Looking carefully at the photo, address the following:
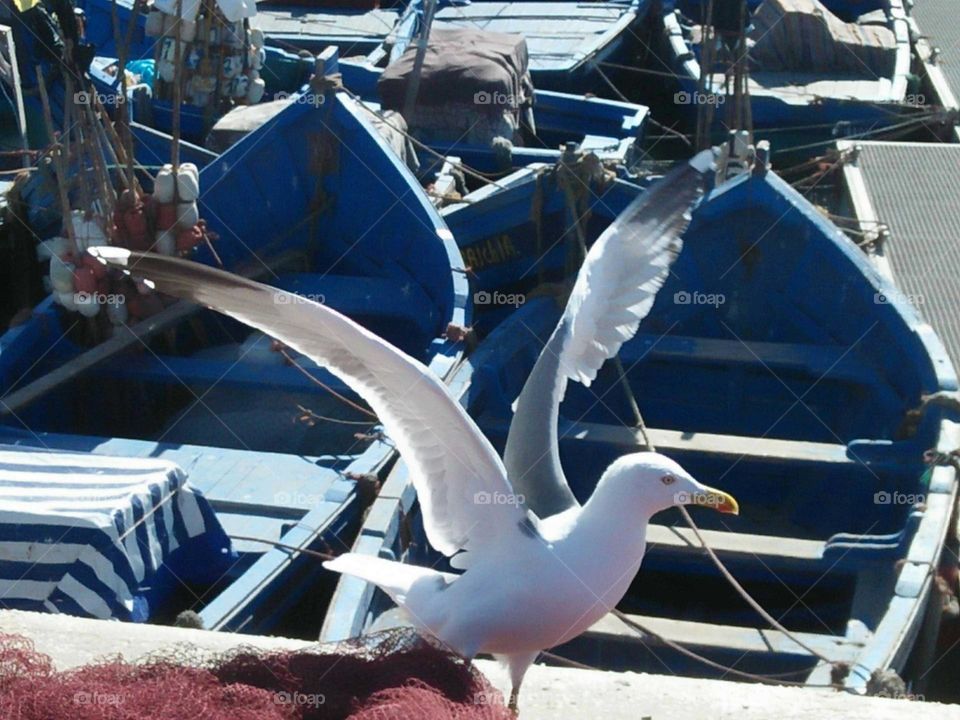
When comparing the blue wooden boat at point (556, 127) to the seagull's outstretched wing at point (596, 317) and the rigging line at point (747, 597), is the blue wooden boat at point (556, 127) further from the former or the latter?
the seagull's outstretched wing at point (596, 317)

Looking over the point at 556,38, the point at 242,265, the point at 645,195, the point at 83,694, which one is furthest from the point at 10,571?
the point at 556,38

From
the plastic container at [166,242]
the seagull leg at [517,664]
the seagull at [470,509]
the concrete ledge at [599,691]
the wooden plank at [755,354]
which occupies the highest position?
the seagull at [470,509]

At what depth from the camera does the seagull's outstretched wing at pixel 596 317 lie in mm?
4297

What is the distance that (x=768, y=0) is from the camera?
1431cm

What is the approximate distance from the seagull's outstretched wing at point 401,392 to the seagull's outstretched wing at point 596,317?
1.15 ft

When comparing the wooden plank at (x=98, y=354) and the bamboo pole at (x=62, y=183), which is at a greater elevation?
the bamboo pole at (x=62, y=183)

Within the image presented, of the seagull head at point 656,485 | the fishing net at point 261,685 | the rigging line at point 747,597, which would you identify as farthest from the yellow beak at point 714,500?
the rigging line at point 747,597

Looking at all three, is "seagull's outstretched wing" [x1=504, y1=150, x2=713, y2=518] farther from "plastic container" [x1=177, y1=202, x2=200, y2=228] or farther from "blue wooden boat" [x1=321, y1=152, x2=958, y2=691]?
"plastic container" [x1=177, y1=202, x2=200, y2=228]

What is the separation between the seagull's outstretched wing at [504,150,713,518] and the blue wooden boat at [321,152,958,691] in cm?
117

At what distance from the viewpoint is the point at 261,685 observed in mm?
3070

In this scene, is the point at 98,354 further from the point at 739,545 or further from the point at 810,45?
the point at 810,45

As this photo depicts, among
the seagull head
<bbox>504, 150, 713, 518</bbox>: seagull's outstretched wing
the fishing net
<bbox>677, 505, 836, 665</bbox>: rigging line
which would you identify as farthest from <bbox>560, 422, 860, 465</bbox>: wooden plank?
the fishing net

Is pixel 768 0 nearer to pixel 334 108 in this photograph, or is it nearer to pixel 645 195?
pixel 334 108

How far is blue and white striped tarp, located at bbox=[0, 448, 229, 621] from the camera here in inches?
202
